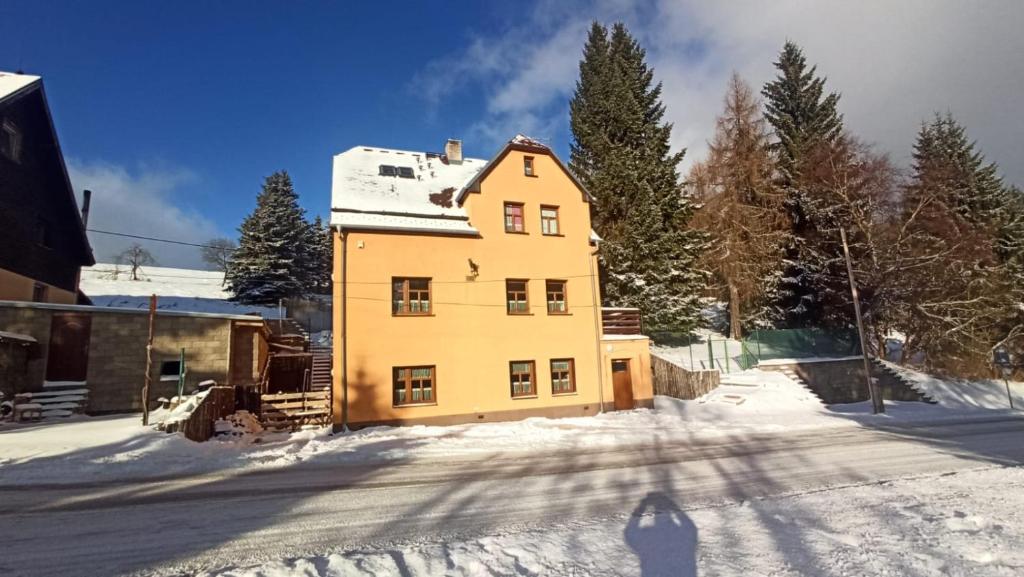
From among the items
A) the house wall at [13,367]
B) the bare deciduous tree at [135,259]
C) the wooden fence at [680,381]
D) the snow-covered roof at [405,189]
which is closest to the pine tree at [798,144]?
the wooden fence at [680,381]

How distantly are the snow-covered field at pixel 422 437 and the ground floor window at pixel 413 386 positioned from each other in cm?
114

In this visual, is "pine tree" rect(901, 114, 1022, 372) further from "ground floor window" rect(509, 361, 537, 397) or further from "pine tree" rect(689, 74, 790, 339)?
Answer: "ground floor window" rect(509, 361, 537, 397)

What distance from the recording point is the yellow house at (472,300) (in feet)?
54.0

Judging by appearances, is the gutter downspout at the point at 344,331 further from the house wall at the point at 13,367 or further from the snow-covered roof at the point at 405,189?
the house wall at the point at 13,367

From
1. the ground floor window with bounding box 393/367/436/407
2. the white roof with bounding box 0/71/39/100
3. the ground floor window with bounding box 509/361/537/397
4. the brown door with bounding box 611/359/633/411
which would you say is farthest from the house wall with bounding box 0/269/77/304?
the brown door with bounding box 611/359/633/411

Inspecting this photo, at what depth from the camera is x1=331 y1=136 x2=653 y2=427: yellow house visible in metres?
16.5

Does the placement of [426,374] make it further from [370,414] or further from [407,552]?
[407,552]

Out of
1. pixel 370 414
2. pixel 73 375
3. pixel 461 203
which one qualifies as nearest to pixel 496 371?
pixel 370 414

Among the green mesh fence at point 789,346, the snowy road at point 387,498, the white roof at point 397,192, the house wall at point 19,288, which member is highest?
the white roof at point 397,192

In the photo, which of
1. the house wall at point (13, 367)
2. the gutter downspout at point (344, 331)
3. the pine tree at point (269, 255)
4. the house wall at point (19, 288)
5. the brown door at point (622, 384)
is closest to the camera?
the house wall at point (13, 367)

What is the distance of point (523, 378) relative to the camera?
60.2 feet

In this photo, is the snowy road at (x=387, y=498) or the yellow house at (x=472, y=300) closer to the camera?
the snowy road at (x=387, y=498)

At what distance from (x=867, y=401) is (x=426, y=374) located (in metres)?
→ 21.4

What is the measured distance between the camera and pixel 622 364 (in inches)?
787
